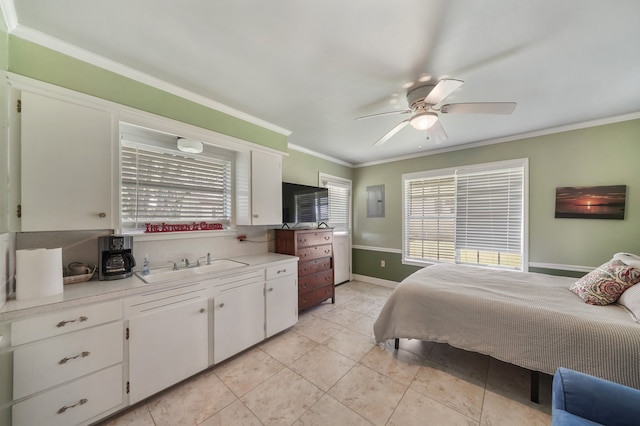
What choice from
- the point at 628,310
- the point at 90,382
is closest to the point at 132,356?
the point at 90,382

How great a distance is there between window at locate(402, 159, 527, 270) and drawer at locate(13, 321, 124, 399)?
407 cm

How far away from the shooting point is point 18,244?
4.92ft

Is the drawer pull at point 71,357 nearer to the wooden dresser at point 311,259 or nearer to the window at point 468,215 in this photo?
the wooden dresser at point 311,259

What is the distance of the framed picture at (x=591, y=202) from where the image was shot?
101 inches

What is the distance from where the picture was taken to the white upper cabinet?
2.66 metres

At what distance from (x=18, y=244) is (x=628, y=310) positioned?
4.30 metres

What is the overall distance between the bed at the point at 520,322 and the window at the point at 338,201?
7.33 feet

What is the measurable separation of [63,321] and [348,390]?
199cm

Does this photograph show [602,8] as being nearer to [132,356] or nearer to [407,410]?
[407,410]

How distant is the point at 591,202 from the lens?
106 inches

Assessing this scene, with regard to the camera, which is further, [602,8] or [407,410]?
[407,410]

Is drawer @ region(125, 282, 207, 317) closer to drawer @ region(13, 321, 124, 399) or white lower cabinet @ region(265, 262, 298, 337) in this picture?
drawer @ region(13, 321, 124, 399)

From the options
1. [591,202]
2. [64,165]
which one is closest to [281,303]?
[64,165]

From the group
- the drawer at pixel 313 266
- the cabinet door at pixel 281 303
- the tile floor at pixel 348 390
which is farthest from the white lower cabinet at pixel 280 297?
the drawer at pixel 313 266
